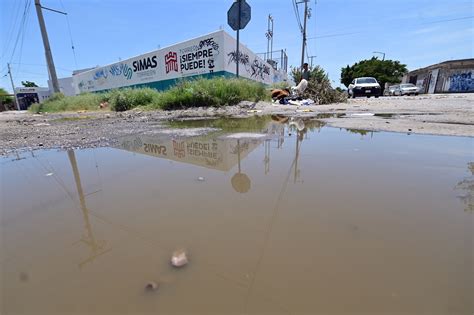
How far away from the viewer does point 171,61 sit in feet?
50.7

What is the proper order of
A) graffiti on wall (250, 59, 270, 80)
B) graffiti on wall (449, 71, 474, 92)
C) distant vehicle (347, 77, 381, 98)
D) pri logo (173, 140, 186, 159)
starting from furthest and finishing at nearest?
graffiti on wall (449, 71, 474, 92) → graffiti on wall (250, 59, 270, 80) → distant vehicle (347, 77, 381, 98) → pri logo (173, 140, 186, 159)

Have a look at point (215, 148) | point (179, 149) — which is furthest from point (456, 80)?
point (179, 149)

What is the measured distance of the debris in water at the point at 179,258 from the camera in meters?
0.95

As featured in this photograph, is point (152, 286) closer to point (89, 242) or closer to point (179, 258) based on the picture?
point (179, 258)

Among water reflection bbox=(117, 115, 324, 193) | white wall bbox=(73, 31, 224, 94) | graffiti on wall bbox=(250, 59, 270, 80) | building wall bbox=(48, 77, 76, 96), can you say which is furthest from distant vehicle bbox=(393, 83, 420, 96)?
building wall bbox=(48, 77, 76, 96)

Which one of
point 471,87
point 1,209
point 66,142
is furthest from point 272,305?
point 471,87

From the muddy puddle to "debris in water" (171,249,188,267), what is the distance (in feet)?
0.07

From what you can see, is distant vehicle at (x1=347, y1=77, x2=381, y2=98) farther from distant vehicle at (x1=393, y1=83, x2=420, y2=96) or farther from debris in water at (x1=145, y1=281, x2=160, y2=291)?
debris in water at (x1=145, y1=281, x2=160, y2=291)

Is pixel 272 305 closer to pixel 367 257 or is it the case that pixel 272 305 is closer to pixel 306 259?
pixel 306 259

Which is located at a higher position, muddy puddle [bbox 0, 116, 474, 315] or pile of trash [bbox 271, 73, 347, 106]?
pile of trash [bbox 271, 73, 347, 106]

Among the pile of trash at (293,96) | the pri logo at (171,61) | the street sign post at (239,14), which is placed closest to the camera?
the street sign post at (239,14)

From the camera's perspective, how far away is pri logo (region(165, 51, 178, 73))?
15.1 m

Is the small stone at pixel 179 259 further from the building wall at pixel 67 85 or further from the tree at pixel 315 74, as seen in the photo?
the building wall at pixel 67 85

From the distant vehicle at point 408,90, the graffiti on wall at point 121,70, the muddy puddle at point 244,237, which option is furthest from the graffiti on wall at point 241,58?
the distant vehicle at point 408,90
